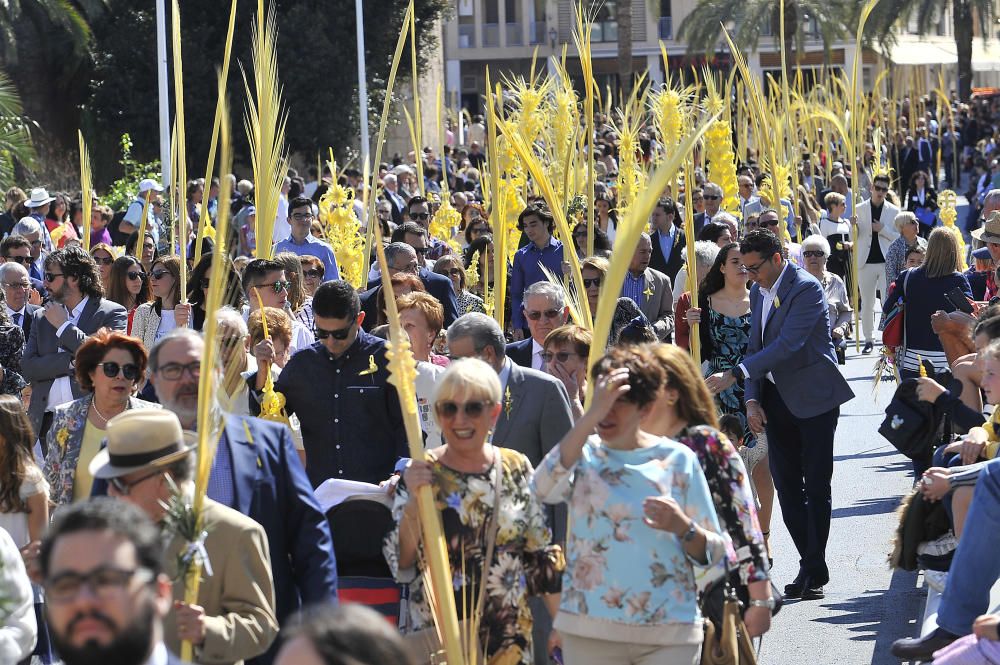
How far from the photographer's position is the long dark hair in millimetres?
5648

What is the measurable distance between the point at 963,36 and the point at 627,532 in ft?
136

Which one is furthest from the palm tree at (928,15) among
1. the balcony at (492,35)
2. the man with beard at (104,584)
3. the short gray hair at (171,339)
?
the man with beard at (104,584)

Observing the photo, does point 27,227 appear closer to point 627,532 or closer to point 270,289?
point 270,289

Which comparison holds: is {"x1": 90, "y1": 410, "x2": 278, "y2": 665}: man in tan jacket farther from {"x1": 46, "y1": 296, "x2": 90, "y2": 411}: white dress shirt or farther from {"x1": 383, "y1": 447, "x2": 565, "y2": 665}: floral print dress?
{"x1": 46, "y1": 296, "x2": 90, "y2": 411}: white dress shirt

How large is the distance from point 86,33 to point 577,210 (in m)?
19.2

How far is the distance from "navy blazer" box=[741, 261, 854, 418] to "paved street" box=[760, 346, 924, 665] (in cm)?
96

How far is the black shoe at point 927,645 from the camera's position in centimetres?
499

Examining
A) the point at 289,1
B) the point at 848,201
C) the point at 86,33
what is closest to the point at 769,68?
the point at 289,1

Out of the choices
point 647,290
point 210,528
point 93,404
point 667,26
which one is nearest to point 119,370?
point 93,404

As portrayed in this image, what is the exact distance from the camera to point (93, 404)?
19.3 ft

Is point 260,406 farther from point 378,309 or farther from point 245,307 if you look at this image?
point 378,309

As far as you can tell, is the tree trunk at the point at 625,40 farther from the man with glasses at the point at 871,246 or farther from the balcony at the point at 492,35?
the balcony at the point at 492,35

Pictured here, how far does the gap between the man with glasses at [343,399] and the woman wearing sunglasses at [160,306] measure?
2387mm

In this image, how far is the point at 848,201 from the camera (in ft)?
68.1
